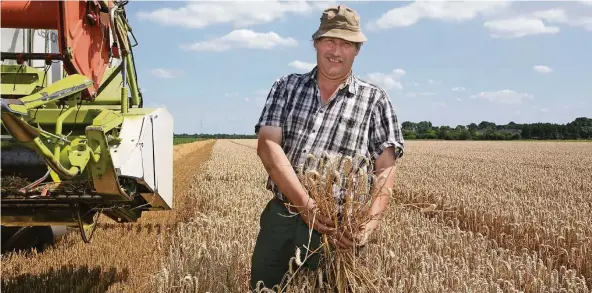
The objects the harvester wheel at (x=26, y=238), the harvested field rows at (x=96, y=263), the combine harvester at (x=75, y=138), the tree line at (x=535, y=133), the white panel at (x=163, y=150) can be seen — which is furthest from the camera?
the tree line at (x=535, y=133)

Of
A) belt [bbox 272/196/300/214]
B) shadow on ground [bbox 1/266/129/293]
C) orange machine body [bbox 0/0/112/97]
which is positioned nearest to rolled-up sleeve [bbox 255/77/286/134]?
belt [bbox 272/196/300/214]

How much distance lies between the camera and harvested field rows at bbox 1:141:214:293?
177 inches

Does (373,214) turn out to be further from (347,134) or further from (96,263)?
(96,263)

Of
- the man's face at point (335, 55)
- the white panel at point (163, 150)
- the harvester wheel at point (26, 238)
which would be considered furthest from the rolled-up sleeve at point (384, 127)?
the harvester wheel at point (26, 238)

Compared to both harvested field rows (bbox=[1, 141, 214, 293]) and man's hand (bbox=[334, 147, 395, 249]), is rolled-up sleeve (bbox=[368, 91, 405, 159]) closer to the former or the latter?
man's hand (bbox=[334, 147, 395, 249])

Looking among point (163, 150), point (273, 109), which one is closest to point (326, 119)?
point (273, 109)

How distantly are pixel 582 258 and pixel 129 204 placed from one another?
408 cm

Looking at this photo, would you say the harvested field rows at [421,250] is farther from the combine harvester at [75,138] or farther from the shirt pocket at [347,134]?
the combine harvester at [75,138]

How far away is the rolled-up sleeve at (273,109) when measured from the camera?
2801 mm

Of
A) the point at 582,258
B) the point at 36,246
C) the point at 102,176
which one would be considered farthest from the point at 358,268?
the point at 36,246

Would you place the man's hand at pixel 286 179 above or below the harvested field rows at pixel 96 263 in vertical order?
above

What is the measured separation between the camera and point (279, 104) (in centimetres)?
282

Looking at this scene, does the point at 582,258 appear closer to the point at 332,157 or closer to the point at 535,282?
the point at 535,282

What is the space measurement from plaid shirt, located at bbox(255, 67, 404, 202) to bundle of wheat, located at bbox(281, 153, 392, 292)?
7 centimetres
